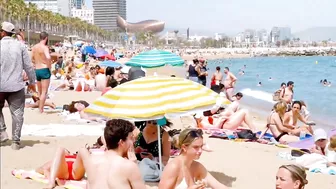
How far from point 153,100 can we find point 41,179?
1.46m

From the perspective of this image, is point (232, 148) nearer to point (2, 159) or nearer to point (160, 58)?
point (160, 58)

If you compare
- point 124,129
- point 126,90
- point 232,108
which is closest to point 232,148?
point 232,108

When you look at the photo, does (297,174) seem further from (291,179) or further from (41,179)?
(41,179)

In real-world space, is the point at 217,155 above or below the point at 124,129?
below

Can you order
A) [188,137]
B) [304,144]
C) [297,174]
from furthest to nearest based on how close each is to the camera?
[304,144], [188,137], [297,174]

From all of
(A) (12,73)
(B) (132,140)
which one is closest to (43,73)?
(A) (12,73)

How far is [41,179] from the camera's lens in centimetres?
500

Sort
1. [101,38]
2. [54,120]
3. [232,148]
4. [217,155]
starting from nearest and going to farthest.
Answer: [217,155], [232,148], [54,120], [101,38]

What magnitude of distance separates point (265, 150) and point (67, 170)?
12.4ft

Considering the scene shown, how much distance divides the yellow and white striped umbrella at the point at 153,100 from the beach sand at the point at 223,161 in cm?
107

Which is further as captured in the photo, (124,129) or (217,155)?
(217,155)

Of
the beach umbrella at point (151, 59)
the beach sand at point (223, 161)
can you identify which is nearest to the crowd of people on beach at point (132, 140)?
the beach sand at point (223, 161)

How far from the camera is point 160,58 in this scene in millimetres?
9211

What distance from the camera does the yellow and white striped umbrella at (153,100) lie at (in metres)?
4.59
